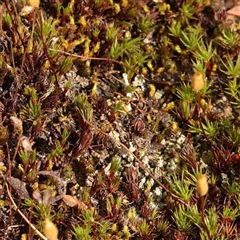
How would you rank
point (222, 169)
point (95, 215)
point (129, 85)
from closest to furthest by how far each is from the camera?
1. point (95, 215)
2. point (222, 169)
3. point (129, 85)

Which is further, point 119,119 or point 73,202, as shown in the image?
point 119,119

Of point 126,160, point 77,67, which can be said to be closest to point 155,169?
point 126,160

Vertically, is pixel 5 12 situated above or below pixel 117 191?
above

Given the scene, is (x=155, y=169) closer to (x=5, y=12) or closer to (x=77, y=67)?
(x=77, y=67)

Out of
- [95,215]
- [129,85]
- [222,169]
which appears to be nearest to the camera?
[95,215]

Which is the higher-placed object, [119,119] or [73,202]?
[119,119]

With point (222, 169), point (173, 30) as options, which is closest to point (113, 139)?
point (222, 169)

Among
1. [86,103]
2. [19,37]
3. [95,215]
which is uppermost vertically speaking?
[19,37]

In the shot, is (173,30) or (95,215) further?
(173,30)

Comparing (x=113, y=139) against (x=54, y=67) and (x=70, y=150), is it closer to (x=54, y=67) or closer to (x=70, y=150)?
(x=70, y=150)
